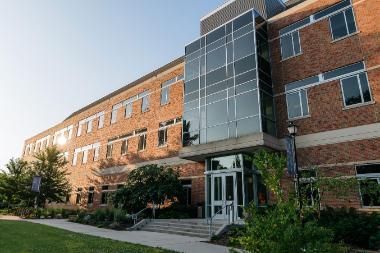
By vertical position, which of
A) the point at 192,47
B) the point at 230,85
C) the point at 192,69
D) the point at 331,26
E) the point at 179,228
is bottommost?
the point at 179,228

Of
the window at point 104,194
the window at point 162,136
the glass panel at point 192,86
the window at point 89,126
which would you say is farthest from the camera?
the window at point 89,126

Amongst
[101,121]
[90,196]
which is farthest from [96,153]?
Result: [90,196]

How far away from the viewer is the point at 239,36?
19.1m

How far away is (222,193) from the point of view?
17688 mm

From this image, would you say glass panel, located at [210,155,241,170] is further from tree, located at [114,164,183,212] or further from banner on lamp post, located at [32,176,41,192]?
banner on lamp post, located at [32,176,41,192]

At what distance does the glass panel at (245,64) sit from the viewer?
703 inches

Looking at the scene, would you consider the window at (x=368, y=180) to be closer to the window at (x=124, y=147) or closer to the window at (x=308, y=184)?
the window at (x=308, y=184)

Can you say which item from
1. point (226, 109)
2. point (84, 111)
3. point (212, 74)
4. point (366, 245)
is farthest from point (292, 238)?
point (84, 111)

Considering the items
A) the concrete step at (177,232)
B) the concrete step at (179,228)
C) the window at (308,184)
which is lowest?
the concrete step at (177,232)

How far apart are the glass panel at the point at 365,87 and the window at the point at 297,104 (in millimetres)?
2800

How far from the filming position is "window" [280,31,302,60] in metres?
18.0

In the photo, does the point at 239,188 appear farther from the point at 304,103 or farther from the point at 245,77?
the point at 245,77

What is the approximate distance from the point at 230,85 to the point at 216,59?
2547mm

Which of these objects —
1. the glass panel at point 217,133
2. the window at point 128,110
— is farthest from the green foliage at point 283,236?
the window at point 128,110
